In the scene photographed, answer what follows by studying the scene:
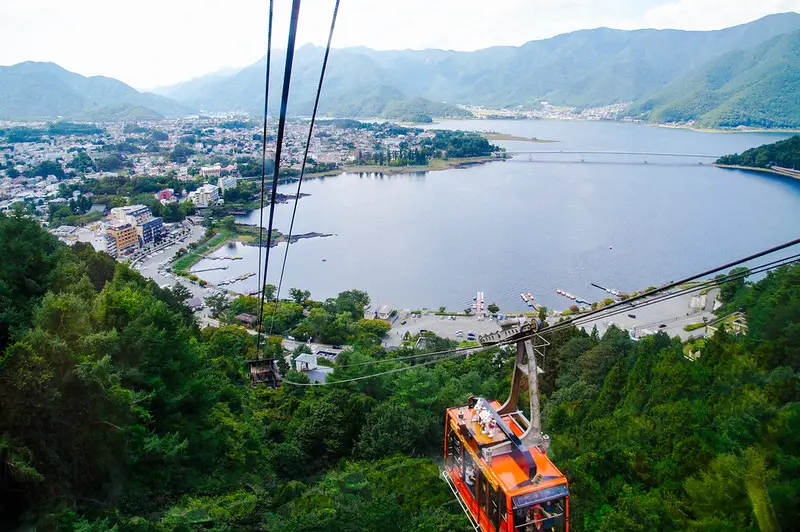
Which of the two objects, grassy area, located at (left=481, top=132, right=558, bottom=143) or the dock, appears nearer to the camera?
the dock

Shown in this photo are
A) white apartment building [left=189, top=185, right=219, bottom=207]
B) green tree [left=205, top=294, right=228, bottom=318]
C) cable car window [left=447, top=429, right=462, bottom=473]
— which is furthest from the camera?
white apartment building [left=189, top=185, right=219, bottom=207]

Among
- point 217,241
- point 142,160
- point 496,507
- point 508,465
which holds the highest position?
point 508,465

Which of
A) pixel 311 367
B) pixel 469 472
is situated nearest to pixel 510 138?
pixel 311 367

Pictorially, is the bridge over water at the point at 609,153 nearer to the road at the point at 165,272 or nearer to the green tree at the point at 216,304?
the road at the point at 165,272

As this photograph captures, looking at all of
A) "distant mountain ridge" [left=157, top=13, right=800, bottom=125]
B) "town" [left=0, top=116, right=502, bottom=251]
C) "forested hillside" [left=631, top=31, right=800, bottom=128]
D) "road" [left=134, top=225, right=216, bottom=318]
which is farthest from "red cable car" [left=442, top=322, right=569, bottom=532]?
"distant mountain ridge" [left=157, top=13, right=800, bottom=125]

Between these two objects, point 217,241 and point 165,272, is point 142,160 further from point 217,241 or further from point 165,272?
point 165,272

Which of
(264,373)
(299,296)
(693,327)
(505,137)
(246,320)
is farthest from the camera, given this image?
(505,137)

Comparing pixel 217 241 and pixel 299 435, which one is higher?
pixel 299 435

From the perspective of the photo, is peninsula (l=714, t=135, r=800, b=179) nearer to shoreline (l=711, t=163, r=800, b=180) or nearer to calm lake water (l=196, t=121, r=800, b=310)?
shoreline (l=711, t=163, r=800, b=180)
